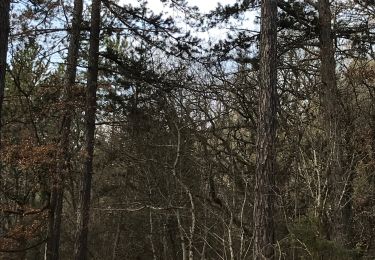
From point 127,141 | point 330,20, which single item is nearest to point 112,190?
point 127,141

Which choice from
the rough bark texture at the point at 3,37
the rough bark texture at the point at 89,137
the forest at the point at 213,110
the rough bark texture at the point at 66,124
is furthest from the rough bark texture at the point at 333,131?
the rough bark texture at the point at 66,124

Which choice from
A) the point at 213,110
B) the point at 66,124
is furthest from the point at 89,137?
the point at 213,110

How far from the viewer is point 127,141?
54.0 ft

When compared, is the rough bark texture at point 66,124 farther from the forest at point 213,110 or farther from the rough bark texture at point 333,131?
the rough bark texture at point 333,131

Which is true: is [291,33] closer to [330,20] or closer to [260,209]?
[330,20]

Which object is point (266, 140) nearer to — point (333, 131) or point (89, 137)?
point (333, 131)

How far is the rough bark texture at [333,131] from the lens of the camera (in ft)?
28.7

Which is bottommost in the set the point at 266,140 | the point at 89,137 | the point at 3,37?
the point at 266,140

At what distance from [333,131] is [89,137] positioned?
5804mm

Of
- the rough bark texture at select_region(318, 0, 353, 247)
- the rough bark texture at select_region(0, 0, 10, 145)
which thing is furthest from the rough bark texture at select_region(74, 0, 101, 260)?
the rough bark texture at select_region(318, 0, 353, 247)

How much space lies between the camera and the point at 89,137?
11773mm

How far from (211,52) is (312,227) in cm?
613

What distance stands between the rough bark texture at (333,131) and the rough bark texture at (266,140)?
158 cm

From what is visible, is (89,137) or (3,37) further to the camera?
(89,137)
